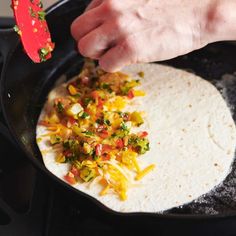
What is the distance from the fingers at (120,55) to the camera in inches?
49.6

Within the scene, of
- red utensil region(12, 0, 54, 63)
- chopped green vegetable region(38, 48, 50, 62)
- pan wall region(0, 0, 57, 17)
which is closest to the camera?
red utensil region(12, 0, 54, 63)

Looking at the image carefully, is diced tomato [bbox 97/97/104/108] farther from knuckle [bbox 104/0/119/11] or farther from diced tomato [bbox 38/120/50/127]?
knuckle [bbox 104/0/119/11]

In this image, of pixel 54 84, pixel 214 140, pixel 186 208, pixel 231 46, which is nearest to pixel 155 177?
pixel 186 208

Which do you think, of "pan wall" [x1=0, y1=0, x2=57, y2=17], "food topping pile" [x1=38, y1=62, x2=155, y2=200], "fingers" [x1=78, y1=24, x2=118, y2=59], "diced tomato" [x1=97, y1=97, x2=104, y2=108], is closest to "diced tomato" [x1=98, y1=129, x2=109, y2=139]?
"food topping pile" [x1=38, y1=62, x2=155, y2=200]

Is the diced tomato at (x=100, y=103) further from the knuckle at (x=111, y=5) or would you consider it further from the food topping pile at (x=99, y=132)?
the knuckle at (x=111, y=5)

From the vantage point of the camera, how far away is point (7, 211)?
120 cm

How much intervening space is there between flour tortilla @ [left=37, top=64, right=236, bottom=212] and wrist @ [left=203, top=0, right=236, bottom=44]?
281mm

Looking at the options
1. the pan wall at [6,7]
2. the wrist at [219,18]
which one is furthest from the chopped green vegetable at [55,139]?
the pan wall at [6,7]

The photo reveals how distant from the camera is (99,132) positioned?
1371 millimetres

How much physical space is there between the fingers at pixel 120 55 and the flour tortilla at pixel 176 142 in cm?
25

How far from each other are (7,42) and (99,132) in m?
0.42

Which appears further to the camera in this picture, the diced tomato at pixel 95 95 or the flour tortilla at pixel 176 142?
the diced tomato at pixel 95 95

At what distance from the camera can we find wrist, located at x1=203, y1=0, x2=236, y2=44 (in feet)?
4.21

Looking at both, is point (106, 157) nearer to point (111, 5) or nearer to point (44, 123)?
point (44, 123)
